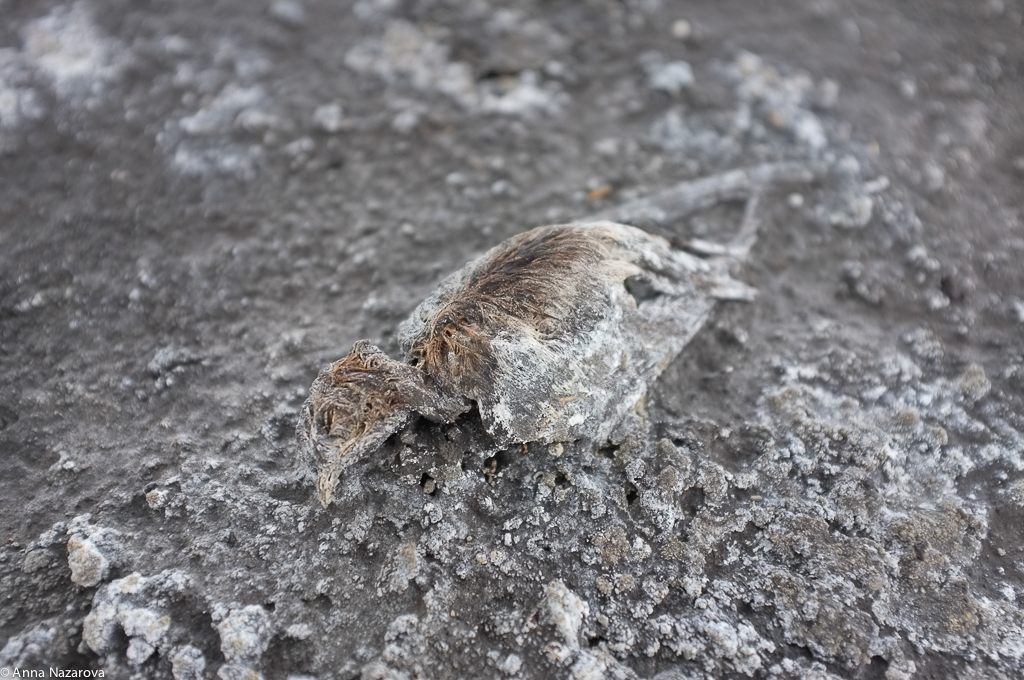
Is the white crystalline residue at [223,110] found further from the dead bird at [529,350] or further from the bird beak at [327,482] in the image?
the bird beak at [327,482]

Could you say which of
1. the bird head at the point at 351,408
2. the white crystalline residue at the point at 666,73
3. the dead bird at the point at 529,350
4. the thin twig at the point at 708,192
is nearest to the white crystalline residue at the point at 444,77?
the white crystalline residue at the point at 666,73

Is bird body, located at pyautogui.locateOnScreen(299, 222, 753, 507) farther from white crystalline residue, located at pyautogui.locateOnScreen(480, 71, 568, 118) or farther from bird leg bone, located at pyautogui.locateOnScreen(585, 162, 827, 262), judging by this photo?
white crystalline residue, located at pyautogui.locateOnScreen(480, 71, 568, 118)


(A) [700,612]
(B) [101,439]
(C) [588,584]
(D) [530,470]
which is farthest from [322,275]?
(A) [700,612]

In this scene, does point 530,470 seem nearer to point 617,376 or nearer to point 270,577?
point 617,376

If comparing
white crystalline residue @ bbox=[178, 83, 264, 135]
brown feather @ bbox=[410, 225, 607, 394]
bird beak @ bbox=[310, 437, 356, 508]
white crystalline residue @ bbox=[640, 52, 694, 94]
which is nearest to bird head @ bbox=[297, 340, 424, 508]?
bird beak @ bbox=[310, 437, 356, 508]

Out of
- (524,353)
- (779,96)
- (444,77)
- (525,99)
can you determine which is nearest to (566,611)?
(524,353)

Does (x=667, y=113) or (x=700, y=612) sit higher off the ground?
(x=667, y=113)
